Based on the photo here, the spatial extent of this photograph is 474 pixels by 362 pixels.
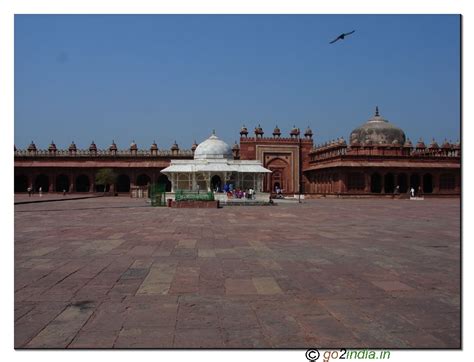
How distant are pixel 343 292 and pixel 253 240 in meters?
3.61

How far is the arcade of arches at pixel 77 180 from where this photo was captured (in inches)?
1547

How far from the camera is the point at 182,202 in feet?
60.1

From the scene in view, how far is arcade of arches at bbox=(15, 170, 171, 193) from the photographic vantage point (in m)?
39.3

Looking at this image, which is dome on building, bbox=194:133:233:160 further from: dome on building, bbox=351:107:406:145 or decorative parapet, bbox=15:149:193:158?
dome on building, bbox=351:107:406:145

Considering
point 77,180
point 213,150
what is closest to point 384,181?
point 213,150

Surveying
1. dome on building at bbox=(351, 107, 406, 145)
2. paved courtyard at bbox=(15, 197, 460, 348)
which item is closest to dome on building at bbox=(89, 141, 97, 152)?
dome on building at bbox=(351, 107, 406, 145)

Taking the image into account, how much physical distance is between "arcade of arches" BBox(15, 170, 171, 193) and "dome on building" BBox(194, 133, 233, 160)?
26.8 feet

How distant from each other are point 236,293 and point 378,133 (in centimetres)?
3923

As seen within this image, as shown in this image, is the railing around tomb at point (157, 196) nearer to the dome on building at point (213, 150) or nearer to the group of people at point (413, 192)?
the dome on building at point (213, 150)

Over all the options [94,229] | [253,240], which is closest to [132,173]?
[94,229]

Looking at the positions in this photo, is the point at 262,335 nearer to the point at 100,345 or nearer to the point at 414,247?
the point at 100,345

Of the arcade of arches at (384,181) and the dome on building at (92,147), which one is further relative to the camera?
the dome on building at (92,147)

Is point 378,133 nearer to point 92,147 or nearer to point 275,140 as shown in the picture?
point 275,140

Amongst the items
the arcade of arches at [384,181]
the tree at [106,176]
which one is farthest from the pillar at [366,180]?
the tree at [106,176]
